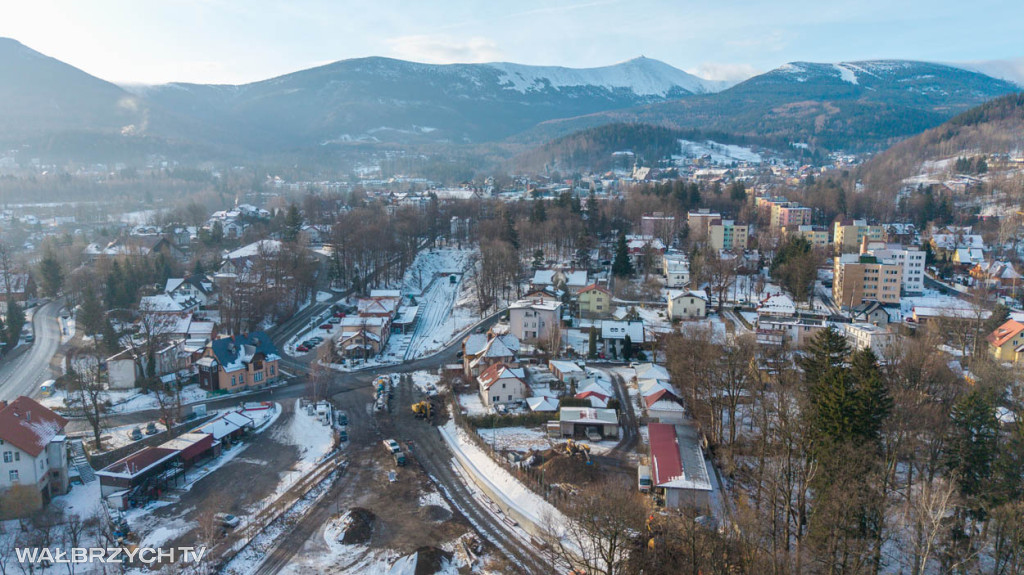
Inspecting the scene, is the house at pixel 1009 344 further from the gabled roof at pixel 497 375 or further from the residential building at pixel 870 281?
the gabled roof at pixel 497 375

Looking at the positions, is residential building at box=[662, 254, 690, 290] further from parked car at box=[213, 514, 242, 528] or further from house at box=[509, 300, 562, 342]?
parked car at box=[213, 514, 242, 528]

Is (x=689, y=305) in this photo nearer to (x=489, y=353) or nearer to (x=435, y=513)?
(x=489, y=353)

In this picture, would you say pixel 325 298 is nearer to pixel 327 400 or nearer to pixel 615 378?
pixel 327 400

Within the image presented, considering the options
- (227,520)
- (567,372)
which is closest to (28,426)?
(227,520)

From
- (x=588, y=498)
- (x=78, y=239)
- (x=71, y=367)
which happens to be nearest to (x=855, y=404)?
(x=588, y=498)

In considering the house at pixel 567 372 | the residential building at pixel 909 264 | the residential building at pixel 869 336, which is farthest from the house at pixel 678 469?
the residential building at pixel 909 264
